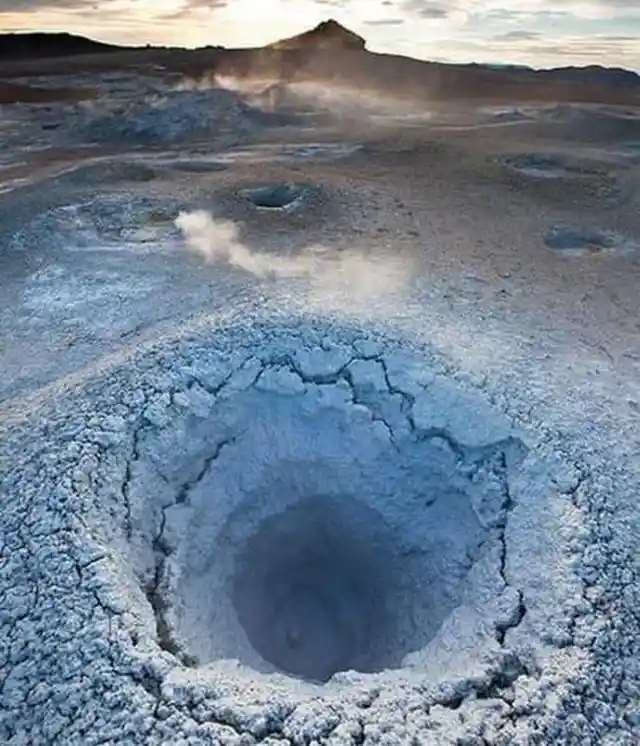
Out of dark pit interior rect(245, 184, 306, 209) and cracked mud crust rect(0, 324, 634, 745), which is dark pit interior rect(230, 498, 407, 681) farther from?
dark pit interior rect(245, 184, 306, 209)

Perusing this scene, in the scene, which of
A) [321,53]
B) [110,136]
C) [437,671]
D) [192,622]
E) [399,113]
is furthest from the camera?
[321,53]

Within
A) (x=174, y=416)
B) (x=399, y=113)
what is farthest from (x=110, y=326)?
(x=399, y=113)

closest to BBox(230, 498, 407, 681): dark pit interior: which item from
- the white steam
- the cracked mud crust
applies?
the cracked mud crust

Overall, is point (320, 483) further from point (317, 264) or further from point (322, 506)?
point (317, 264)

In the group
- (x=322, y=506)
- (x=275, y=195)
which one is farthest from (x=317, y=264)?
(x=275, y=195)

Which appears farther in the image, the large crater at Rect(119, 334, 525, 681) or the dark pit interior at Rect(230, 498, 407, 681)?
the dark pit interior at Rect(230, 498, 407, 681)

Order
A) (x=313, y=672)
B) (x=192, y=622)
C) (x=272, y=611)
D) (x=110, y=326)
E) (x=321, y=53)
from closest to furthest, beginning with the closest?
1. (x=192, y=622)
2. (x=313, y=672)
3. (x=272, y=611)
4. (x=110, y=326)
5. (x=321, y=53)

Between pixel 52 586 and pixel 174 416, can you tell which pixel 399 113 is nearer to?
pixel 174 416
